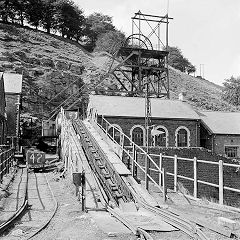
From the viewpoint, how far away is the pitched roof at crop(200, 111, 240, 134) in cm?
3569

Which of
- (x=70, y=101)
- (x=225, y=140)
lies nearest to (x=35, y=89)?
(x=70, y=101)

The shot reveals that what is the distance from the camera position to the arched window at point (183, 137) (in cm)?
3488

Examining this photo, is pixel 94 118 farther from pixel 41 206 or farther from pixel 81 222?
pixel 81 222

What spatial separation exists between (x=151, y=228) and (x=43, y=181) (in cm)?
1456

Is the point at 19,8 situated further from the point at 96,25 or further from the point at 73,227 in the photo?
the point at 73,227

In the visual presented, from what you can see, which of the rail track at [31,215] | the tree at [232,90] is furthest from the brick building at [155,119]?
the tree at [232,90]

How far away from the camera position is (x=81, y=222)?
11.4 meters

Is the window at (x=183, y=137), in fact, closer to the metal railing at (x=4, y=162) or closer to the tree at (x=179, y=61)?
the metal railing at (x=4, y=162)

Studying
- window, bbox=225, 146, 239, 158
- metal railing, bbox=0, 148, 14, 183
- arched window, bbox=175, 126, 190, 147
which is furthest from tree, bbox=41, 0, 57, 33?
metal railing, bbox=0, 148, 14, 183

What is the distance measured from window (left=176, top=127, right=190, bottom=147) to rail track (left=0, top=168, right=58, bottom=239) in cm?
1782

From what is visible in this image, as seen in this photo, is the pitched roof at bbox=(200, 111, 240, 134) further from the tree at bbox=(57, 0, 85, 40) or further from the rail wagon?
the tree at bbox=(57, 0, 85, 40)

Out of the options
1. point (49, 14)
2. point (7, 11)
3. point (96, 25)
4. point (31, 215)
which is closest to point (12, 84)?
point (31, 215)

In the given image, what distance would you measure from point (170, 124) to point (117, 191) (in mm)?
19644

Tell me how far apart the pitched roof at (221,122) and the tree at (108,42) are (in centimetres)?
5587
